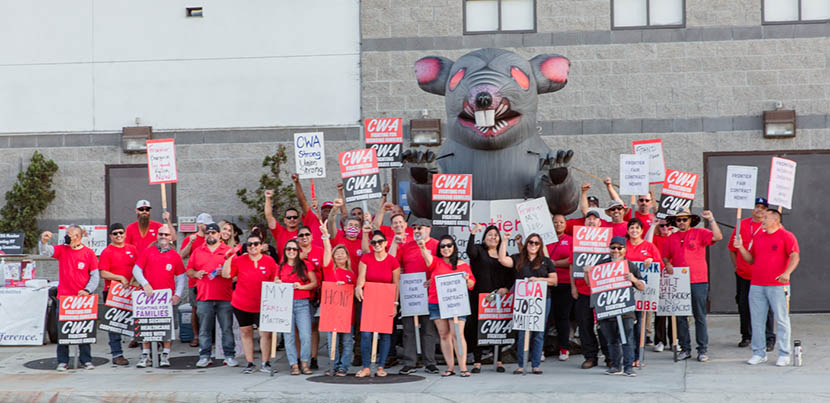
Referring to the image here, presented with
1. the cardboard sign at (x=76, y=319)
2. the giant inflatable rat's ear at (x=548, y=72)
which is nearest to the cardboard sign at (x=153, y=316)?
the cardboard sign at (x=76, y=319)

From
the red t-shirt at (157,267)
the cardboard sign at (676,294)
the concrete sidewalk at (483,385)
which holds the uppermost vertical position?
the red t-shirt at (157,267)

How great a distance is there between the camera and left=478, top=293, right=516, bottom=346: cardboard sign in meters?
10.0

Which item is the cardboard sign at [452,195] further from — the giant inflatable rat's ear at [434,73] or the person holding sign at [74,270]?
the person holding sign at [74,270]

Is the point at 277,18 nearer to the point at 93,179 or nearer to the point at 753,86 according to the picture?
the point at 93,179

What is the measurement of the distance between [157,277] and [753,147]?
876cm

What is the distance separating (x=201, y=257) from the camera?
35.3ft

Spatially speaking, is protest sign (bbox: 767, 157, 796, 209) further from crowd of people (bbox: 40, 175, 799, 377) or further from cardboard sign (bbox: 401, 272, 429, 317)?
cardboard sign (bbox: 401, 272, 429, 317)

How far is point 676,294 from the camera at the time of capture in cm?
1020

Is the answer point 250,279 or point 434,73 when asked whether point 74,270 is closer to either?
point 250,279

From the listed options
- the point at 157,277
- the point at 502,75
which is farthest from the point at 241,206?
the point at 502,75

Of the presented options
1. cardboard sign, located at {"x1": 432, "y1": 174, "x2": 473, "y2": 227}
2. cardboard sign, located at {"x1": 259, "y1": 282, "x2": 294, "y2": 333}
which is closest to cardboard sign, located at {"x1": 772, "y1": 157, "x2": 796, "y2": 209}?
cardboard sign, located at {"x1": 432, "y1": 174, "x2": 473, "y2": 227}

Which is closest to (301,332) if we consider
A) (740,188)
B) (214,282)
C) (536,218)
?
(214,282)

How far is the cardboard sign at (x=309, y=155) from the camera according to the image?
11781 millimetres

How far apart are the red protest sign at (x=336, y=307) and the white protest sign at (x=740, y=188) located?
4.25m
